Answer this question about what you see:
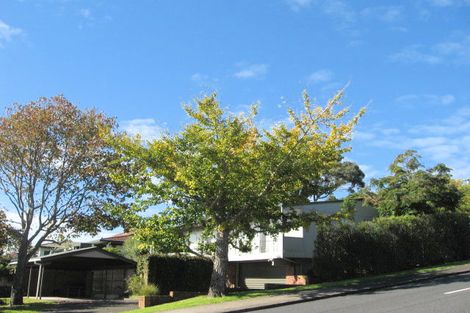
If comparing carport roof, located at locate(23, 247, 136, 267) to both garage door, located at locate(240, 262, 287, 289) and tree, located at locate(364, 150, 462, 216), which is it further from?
tree, located at locate(364, 150, 462, 216)

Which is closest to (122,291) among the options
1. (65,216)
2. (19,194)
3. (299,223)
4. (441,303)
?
(65,216)

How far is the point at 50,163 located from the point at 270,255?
14.0 m

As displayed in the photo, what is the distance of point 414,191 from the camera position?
3059 cm

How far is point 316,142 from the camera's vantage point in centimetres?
2080

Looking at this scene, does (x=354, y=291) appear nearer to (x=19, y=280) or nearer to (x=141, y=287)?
(x=141, y=287)

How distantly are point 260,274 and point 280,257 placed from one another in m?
5.30

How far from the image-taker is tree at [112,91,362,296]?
66.1 feet

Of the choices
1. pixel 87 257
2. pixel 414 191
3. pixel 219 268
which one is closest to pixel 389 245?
pixel 414 191

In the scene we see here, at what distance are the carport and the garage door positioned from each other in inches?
312

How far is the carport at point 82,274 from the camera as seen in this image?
33.3 m

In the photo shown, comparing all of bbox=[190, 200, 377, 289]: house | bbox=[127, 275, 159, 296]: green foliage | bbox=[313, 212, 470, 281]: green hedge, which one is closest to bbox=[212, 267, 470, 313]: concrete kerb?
bbox=[313, 212, 470, 281]: green hedge

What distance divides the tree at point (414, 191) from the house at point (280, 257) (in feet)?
11.6

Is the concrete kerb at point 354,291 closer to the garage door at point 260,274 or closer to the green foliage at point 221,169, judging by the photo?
the green foliage at point 221,169

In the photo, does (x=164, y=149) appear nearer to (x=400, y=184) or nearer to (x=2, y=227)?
(x=2, y=227)
